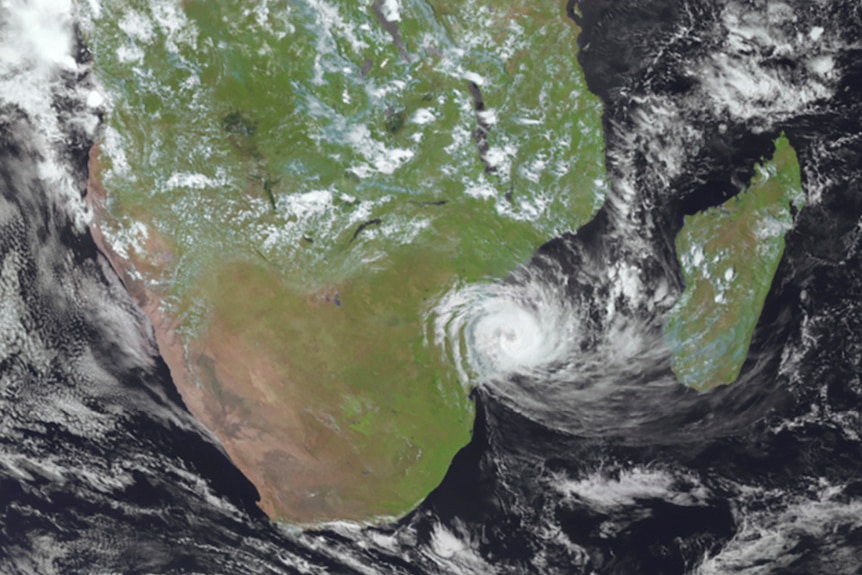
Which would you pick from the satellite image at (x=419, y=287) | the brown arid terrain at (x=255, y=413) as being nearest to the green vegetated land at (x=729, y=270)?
the satellite image at (x=419, y=287)

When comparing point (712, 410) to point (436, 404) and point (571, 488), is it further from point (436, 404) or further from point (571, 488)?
point (436, 404)

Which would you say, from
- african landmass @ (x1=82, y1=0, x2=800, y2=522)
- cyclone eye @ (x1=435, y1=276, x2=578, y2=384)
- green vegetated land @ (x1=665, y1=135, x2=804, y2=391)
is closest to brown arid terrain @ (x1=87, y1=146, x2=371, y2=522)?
african landmass @ (x1=82, y1=0, x2=800, y2=522)

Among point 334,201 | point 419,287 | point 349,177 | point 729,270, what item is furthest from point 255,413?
point 729,270

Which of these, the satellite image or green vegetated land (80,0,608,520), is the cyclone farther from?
green vegetated land (80,0,608,520)

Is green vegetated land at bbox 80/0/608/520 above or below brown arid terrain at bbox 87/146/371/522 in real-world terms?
above

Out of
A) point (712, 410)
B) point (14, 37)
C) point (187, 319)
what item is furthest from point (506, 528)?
point (14, 37)

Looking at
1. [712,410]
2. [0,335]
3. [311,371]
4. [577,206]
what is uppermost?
[577,206]
